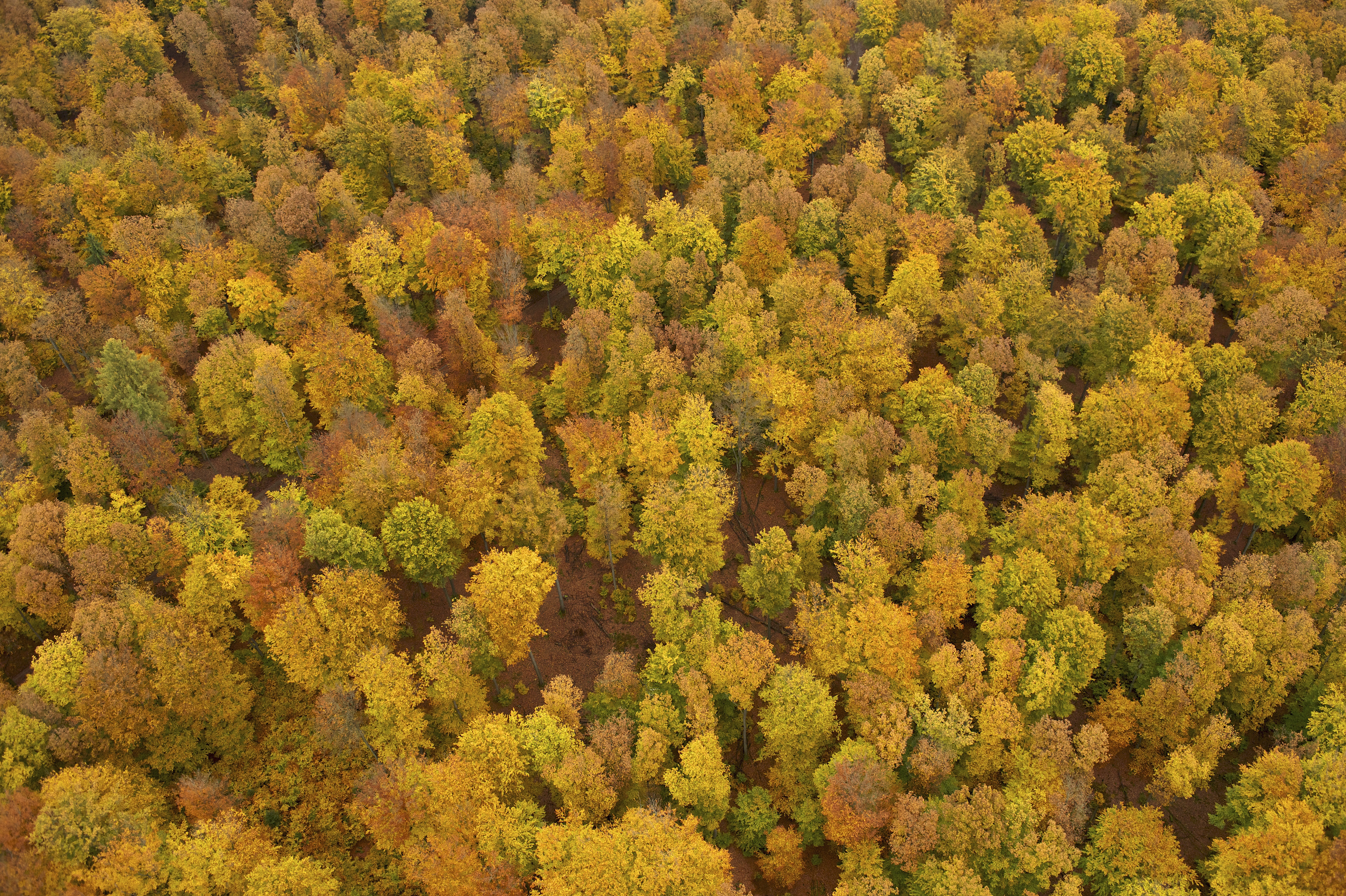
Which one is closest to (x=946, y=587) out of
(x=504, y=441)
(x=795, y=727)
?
(x=795, y=727)

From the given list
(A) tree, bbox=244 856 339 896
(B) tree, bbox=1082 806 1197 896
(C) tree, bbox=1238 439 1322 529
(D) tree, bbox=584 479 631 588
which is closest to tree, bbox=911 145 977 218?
(C) tree, bbox=1238 439 1322 529

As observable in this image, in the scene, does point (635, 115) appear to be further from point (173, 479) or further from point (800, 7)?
point (173, 479)

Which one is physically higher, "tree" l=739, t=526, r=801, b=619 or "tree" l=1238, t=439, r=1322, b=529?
"tree" l=1238, t=439, r=1322, b=529

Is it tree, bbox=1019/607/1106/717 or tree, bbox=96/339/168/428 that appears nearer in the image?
tree, bbox=1019/607/1106/717

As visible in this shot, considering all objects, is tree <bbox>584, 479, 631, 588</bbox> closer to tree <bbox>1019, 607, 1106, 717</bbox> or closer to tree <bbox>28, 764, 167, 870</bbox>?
tree <bbox>1019, 607, 1106, 717</bbox>

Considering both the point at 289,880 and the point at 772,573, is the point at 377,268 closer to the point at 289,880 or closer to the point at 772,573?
the point at 772,573
